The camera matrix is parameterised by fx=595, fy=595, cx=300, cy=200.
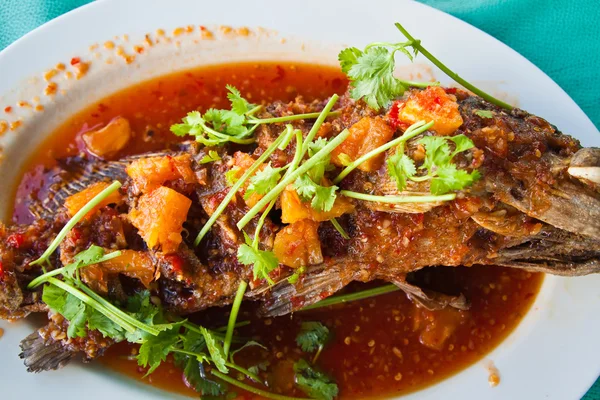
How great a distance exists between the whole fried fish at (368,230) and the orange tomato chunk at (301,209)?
110 millimetres

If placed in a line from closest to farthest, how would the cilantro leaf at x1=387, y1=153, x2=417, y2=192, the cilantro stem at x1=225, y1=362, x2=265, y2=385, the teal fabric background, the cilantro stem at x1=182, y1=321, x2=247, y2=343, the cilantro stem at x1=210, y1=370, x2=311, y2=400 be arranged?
the cilantro leaf at x1=387, y1=153, x2=417, y2=192 → the cilantro stem at x1=182, y1=321, x2=247, y2=343 → the cilantro stem at x1=225, y1=362, x2=265, y2=385 → the cilantro stem at x1=210, y1=370, x2=311, y2=400 → the teal fabric background

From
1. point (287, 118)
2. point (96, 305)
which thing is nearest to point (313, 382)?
point (96, 305)

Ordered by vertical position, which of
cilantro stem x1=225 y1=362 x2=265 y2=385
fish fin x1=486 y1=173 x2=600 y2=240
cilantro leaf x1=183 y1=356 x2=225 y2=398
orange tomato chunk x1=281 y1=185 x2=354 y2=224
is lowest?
cilantro leaf x1=183 y1=356 x2=225 y2=398

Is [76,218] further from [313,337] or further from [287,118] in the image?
[313,337]

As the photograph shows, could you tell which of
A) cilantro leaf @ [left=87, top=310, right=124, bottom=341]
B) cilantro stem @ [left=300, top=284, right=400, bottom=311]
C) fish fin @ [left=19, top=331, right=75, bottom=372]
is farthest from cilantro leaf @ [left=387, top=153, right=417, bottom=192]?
fish fin @ [left=19, top=331, right=75, bottom=372]

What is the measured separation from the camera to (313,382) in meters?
3.95

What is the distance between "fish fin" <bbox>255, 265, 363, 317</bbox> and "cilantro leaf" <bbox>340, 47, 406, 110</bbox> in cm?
96

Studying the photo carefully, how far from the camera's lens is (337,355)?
412cm

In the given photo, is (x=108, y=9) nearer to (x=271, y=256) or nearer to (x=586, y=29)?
(x=271, y=256)

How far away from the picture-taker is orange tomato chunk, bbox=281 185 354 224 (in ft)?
10.0

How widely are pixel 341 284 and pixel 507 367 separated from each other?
143 centimetres

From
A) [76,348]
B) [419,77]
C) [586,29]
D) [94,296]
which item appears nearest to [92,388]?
[76,348]

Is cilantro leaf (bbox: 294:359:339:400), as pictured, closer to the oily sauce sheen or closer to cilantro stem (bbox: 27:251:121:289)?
the oily sauce sheen

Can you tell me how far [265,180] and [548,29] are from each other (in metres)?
2.85
